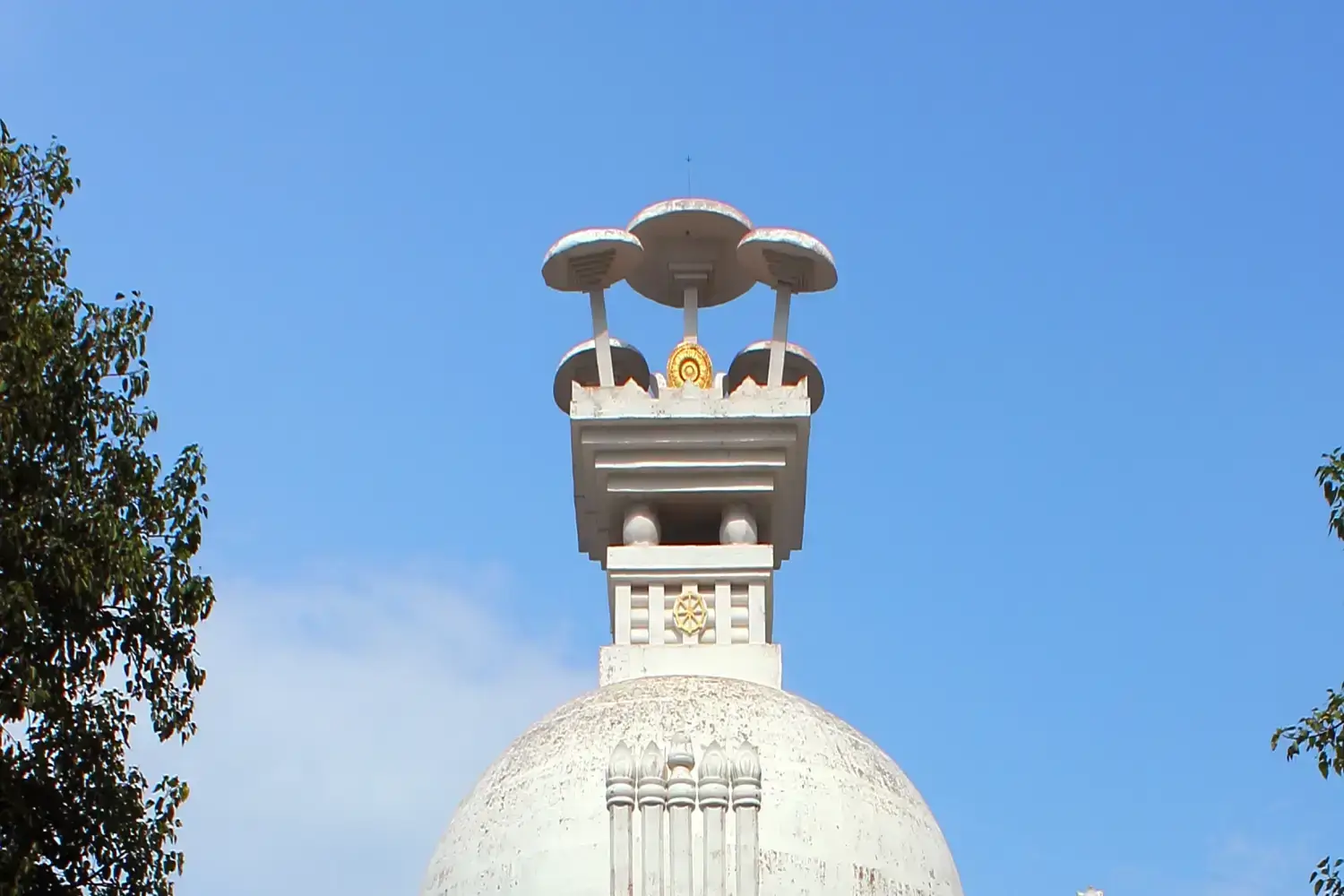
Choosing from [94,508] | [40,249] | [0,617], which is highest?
[40,249]

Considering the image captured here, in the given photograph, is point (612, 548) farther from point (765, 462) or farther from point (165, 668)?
point (165, 668)

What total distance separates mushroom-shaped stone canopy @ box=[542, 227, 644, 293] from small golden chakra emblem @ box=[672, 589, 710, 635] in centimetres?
330

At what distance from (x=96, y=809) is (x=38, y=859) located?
18.9 inches

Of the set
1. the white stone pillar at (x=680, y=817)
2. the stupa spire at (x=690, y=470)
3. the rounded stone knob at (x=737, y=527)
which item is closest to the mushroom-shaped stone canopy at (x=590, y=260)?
the stupa spire at (x=690, y=470)

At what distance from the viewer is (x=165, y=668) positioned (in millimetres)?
15148

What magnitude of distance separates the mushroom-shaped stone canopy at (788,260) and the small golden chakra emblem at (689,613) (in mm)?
3332

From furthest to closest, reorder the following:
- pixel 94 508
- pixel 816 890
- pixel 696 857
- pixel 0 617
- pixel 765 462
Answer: pixel 765 462 < pixel 816 890 < pixel 696 857 < pixel 94 508 < pixel 0 617

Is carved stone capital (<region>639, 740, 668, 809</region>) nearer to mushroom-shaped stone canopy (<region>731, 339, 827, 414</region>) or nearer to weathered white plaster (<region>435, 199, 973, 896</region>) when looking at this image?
weathered white plaster (<region>435, 199, 973, 896</region>)

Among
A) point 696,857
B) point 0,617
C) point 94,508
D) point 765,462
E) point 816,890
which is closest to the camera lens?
point 0,617

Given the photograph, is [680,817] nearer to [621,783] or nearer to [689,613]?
[621,783]

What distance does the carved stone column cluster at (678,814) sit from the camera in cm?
1628

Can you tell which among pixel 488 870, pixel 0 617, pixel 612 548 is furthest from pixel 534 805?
pixel 0 617

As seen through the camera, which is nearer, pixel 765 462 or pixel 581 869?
pixel 581 869

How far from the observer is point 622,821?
646 inches
